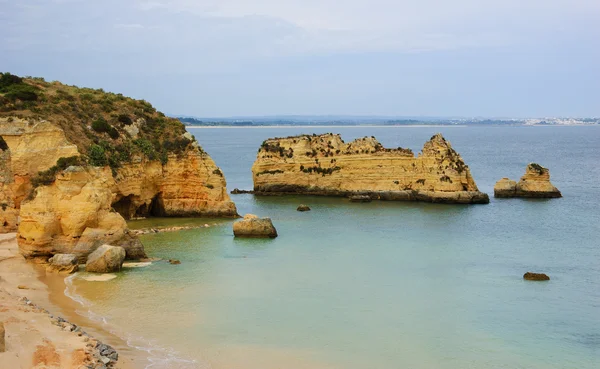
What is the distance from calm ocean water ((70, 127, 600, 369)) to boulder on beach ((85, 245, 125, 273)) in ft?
3.06

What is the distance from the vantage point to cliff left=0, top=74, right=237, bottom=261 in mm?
29422

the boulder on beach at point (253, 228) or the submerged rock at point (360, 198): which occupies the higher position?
the boulder on beach at point (253, 228)

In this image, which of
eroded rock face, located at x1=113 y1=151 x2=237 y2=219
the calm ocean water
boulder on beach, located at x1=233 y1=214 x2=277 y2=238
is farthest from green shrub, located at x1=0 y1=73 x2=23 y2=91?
boulder on beach, located at x1=233 y1=214 x2=277 y2=238

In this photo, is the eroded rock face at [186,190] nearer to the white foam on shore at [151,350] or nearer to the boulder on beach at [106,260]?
the boulder on beach at [106,260]

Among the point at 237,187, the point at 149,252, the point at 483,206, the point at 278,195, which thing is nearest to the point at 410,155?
the point at 483,206

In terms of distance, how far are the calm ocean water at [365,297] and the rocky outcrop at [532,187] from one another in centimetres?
1240

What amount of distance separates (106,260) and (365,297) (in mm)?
10216

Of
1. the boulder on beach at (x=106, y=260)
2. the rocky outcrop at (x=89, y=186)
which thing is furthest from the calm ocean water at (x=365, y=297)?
the rocky outcrop at (x=89, y=186)

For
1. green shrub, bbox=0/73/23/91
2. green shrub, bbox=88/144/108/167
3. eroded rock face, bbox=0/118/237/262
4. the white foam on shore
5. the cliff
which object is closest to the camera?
the white foam on shore

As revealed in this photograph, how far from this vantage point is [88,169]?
30703 millimetres

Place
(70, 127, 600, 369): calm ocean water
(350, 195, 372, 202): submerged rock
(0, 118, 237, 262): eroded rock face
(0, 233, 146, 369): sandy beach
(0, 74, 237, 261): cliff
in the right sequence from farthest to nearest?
(350, 195, 372, 202): submerged rock, (0, 74, 237, 261): cliff, (0, 118, 237, 262): eroded rock face, (70, 127, 600, 369): calm ocean water, (0, 233, 146, 369): sandy beach

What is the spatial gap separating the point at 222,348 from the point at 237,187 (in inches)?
1872

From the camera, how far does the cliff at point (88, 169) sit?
29422 mm

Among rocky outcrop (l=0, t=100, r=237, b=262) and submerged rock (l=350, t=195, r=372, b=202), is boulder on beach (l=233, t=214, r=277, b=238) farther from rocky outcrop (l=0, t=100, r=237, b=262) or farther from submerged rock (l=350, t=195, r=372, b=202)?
submerged rock (l=350, t=195, r=372, b=202)
